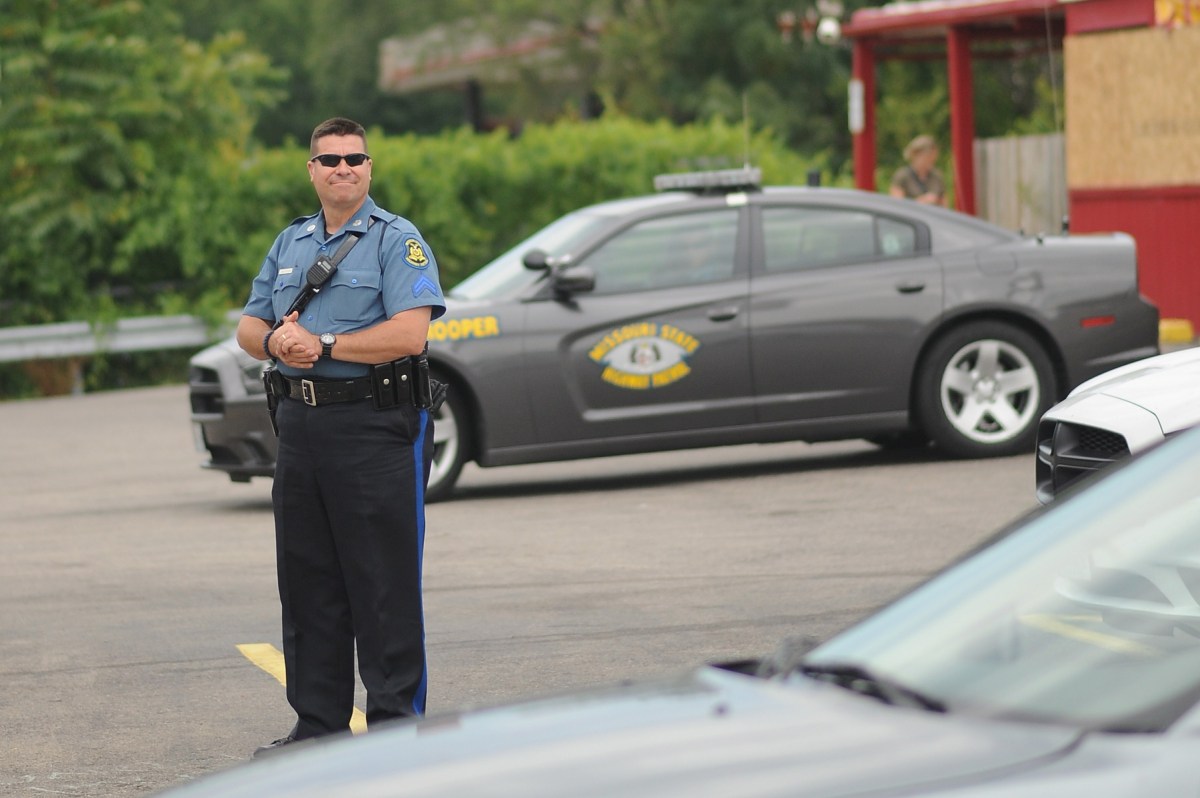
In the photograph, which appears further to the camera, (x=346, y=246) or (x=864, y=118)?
(x=864, y=118)

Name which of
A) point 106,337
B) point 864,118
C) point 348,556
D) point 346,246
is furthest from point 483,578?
point 864,118

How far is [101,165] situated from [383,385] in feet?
47.1

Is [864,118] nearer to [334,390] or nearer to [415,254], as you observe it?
[415,254]

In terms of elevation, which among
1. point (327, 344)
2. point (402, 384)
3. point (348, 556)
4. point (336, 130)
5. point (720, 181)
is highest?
point (336, 130)

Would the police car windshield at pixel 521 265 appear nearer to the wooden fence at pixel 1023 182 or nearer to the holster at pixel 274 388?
the holster at pixel 274 388

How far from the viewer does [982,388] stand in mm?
11188

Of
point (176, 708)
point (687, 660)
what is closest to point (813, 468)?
point (687, 660)

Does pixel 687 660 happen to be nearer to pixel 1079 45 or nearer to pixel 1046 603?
pixel 1046 603

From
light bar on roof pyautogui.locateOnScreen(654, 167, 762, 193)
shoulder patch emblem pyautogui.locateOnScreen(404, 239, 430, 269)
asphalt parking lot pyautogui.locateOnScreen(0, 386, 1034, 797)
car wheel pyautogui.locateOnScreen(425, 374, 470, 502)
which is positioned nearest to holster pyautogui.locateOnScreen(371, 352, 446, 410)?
shoulder patch emblem pyautogui.locateOnScreen(404, 239, 430, 269)

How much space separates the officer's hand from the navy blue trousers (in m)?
0.15

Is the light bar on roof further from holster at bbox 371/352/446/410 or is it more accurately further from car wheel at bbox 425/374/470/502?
holster at bbox 371/352/446/410

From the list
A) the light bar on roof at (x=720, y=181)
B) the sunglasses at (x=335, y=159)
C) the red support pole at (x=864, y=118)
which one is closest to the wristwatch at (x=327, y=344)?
the sunglasses at (x=335, y=159)

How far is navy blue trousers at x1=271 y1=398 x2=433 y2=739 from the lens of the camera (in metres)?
5.50

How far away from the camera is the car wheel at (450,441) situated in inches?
414
